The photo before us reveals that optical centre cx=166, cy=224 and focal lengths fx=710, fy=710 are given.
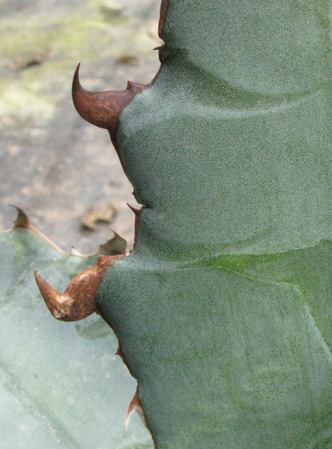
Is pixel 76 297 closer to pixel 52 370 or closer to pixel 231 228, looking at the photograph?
pixel 231 228

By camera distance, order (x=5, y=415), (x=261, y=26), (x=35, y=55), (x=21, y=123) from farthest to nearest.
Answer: (x=35, y=55) → (x=21, y=123) → (x=5, y=415) → (x=261, y=26)

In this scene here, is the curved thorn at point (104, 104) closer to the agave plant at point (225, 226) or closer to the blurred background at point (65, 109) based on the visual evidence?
the agave plant at point (225, 226)

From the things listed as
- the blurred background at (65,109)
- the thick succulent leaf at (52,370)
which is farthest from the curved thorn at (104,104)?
the blurred background at (65,109)

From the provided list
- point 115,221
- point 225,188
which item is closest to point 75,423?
point 225,188

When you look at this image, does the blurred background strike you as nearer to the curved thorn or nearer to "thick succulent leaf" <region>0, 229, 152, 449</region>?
"thick succulent leaf" <region>0, 229, 152, 449</region>

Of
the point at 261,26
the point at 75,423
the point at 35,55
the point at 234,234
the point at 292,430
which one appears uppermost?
the point at 261,26

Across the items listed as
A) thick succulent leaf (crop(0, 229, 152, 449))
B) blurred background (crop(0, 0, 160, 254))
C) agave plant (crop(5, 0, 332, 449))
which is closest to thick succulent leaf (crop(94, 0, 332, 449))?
agave plant (crop(5, 0, 332, 449))

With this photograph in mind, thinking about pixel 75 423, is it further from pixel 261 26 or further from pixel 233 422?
pixel 261 26
